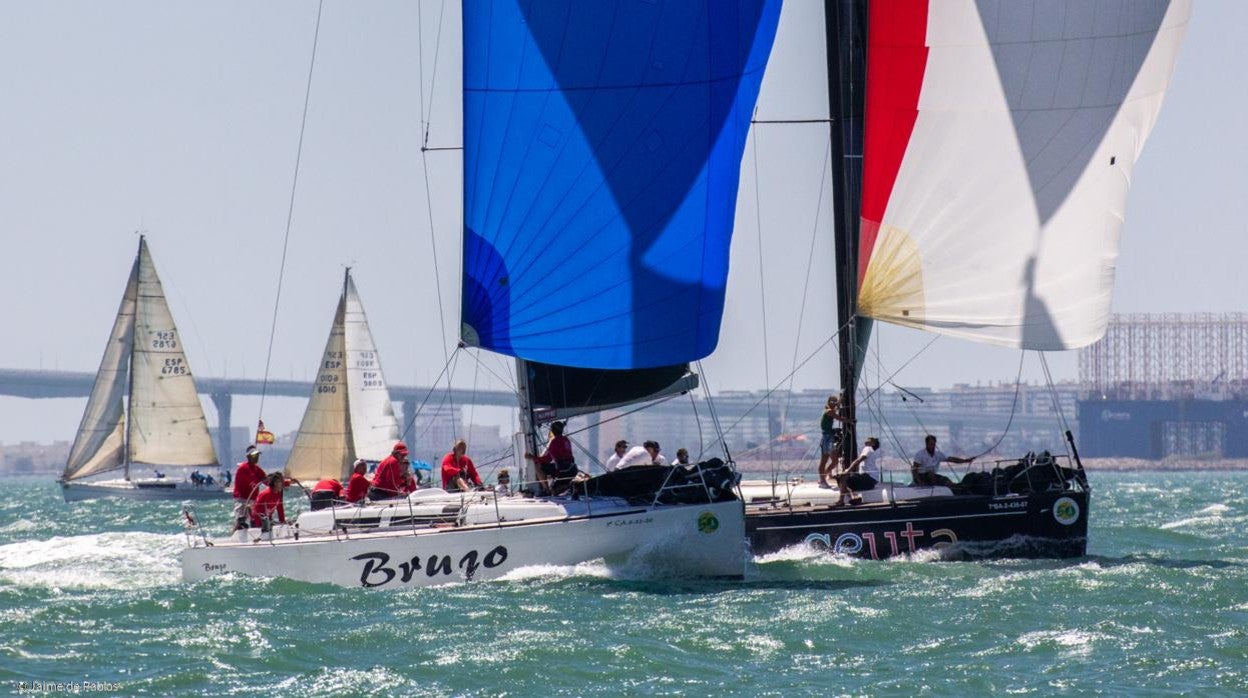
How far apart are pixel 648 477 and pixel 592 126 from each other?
3.09 meters

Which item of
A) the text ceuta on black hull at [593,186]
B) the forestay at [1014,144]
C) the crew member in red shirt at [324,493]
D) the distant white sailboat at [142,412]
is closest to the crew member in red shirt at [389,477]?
the crew member in red shirt at [324,493]

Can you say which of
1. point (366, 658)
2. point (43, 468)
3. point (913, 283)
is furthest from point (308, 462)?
point (43, 468)

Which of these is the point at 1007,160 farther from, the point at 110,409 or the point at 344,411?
the point at 110,409

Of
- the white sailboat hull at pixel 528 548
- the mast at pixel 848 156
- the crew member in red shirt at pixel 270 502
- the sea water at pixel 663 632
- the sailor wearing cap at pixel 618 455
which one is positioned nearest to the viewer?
the sea water at pixel 663 632

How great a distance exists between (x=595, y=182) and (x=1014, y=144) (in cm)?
413

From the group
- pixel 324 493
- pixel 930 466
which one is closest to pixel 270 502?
pixel 324 493

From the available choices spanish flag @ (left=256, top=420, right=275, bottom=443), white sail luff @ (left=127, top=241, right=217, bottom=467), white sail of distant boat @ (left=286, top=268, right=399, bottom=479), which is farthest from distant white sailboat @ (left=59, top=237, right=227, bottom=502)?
spanish flag @ (left=256, top=420, right=275, bottom=443)

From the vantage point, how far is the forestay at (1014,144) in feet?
56.3

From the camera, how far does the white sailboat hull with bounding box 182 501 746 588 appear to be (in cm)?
1471

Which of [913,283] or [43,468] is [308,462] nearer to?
[913,283]

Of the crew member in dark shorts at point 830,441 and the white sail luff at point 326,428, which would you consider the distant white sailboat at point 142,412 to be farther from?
the crew member in dark shorts at point 830,441

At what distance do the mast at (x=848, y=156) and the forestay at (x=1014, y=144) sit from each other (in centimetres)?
62

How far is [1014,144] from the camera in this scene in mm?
17344

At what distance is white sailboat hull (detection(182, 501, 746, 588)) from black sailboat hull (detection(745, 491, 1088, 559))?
1.65m
